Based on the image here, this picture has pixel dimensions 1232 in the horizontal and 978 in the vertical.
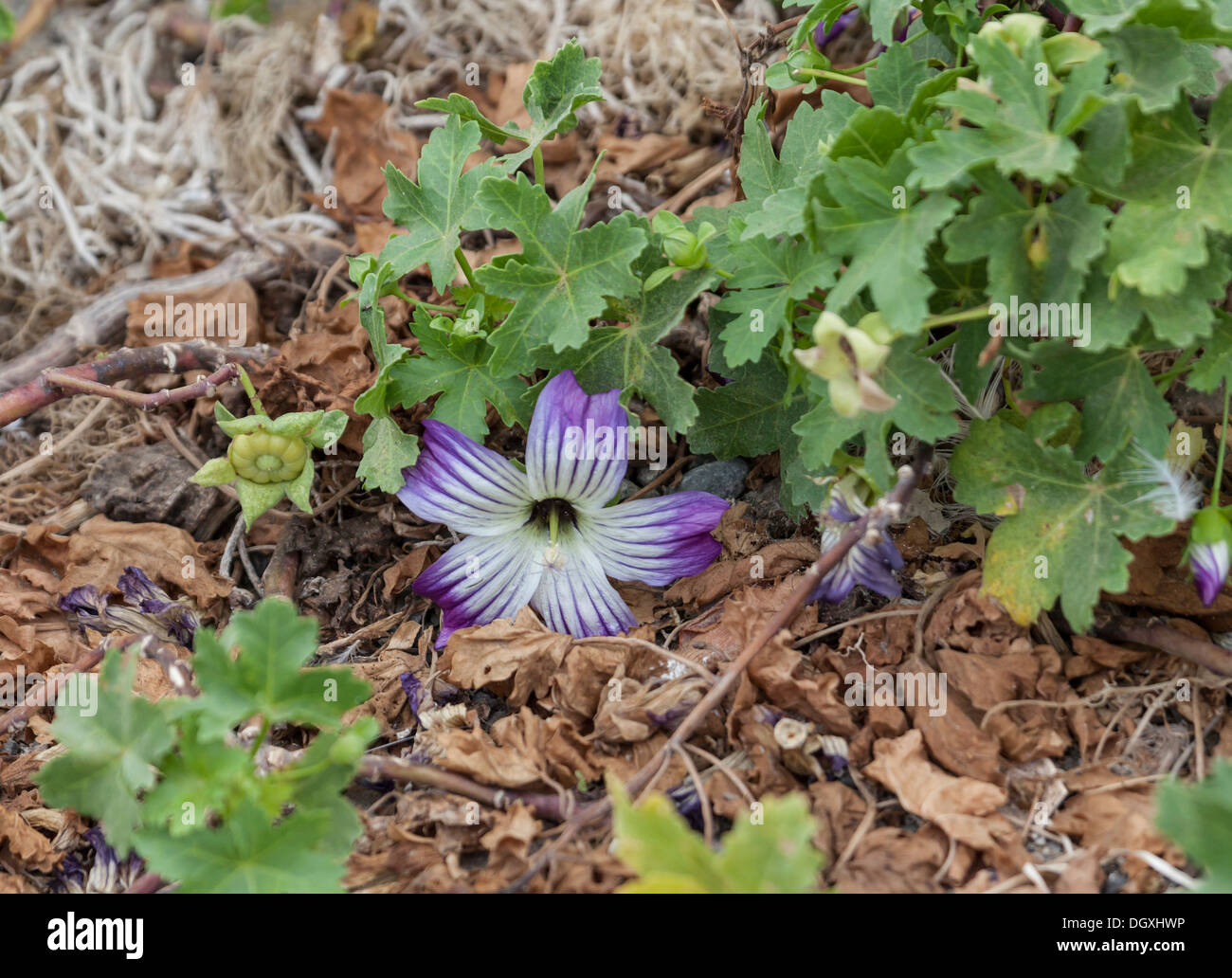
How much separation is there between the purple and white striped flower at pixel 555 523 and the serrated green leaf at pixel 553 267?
0.14m

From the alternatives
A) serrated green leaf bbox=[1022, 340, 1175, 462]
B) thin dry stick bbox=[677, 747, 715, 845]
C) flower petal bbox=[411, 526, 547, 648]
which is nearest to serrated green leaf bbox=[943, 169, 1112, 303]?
serrated green leaf bbox=[1022, 340, 1175, 462]

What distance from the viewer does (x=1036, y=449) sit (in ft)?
5.41

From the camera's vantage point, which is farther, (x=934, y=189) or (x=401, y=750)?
(x=401, y=750)

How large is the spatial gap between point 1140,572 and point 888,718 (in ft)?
1.62

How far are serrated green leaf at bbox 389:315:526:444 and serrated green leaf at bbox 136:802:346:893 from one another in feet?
2.69

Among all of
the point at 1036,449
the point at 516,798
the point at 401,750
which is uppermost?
the point at 1036,449

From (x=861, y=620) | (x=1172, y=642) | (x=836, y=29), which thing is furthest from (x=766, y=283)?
(x=836, y=29)

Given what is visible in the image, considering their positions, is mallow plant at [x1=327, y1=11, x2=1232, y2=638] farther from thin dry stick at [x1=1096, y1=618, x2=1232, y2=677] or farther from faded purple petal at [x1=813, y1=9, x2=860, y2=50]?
faded purple petal at [x1=813, y1=9, x2=860, y2=50]

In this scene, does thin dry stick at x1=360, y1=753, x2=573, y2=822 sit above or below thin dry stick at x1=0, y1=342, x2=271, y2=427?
below

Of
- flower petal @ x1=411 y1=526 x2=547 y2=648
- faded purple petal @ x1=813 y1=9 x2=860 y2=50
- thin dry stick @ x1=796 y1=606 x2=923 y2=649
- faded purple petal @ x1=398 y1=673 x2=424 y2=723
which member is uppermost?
faded purple petal @ x1=813 y1=9 x2=860 y2=50

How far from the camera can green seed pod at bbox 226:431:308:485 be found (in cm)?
189

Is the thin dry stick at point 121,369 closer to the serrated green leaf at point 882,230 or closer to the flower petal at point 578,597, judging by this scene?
the flower petal at point 578,597

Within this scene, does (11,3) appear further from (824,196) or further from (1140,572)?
(1140,572)

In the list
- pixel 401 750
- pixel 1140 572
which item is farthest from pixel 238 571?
pixel 1140 572
